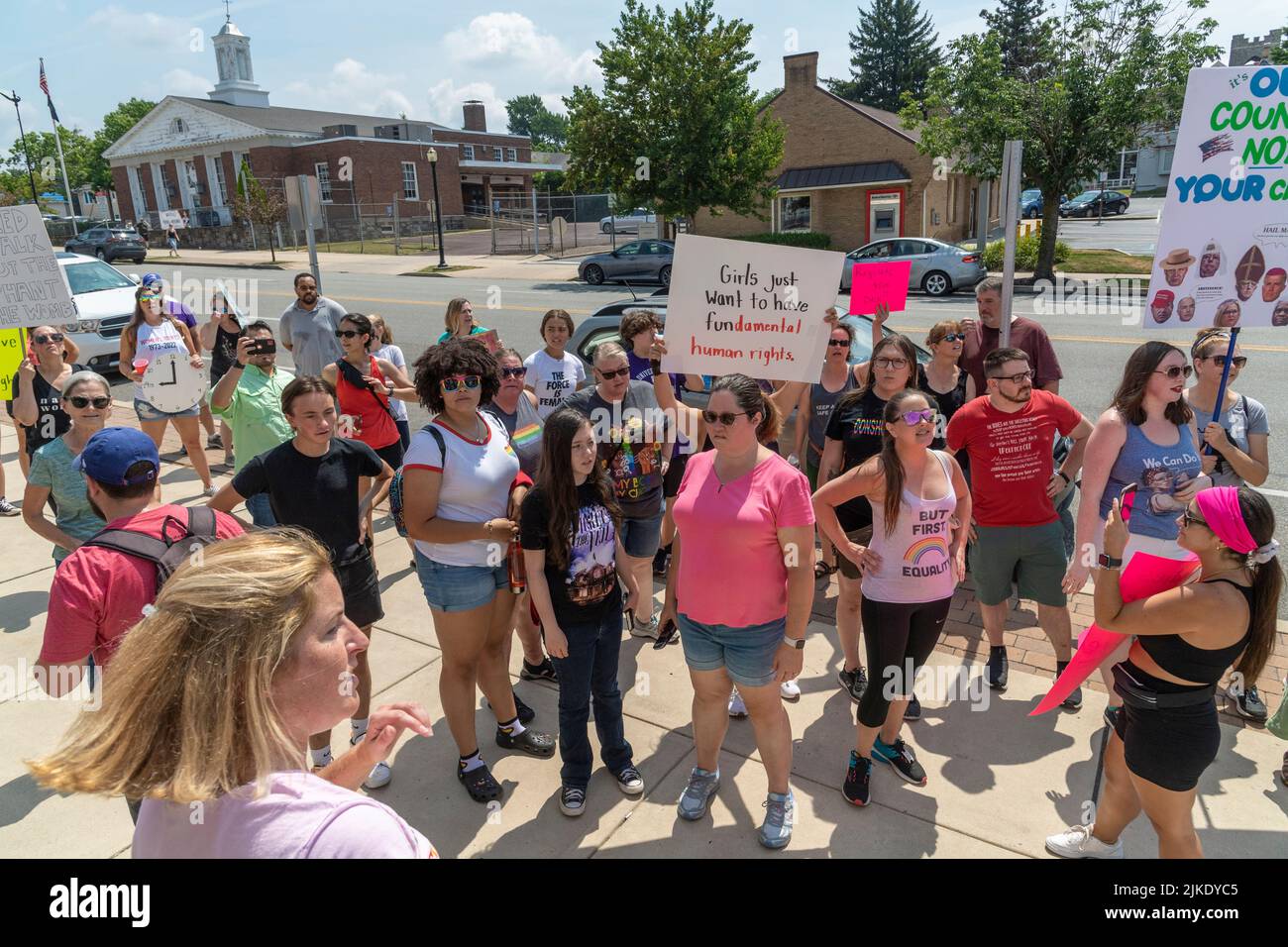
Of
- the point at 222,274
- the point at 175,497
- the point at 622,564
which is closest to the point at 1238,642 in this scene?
the point at 622,564

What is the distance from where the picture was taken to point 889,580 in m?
3.54

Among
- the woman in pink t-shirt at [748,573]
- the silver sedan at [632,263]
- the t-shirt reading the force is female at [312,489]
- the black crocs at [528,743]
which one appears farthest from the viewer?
the silver sedan at [632,263]

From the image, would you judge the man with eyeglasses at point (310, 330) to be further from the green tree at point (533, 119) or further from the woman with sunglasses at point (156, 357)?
the green tree at point (533, 119)

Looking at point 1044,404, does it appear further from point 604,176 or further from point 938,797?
point 604,176

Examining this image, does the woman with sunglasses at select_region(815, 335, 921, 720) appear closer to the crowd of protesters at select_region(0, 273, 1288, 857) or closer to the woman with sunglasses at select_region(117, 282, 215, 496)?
the crowd of protesters at select_region(0, 273, 1288, 857)

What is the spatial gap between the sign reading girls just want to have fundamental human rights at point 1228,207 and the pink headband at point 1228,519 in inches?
68.8

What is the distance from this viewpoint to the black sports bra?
8.56ft

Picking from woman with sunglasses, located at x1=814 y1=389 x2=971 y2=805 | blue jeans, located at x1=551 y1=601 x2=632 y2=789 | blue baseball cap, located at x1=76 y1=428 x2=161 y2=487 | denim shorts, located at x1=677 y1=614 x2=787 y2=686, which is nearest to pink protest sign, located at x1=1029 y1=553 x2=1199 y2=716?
woman with sunglasses, located at x1=814 y1=389 x2=971 y2=805

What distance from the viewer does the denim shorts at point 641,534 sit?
4832mm

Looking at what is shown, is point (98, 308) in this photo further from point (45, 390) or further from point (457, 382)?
point (457, 382)

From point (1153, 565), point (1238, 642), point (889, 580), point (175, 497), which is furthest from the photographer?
point (175, 497)

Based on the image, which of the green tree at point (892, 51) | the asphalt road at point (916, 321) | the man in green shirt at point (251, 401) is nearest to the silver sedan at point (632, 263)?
the asphalt road at point (916, 321)

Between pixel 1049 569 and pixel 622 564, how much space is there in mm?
2356

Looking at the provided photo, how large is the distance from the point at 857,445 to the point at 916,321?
11951 millimetres
